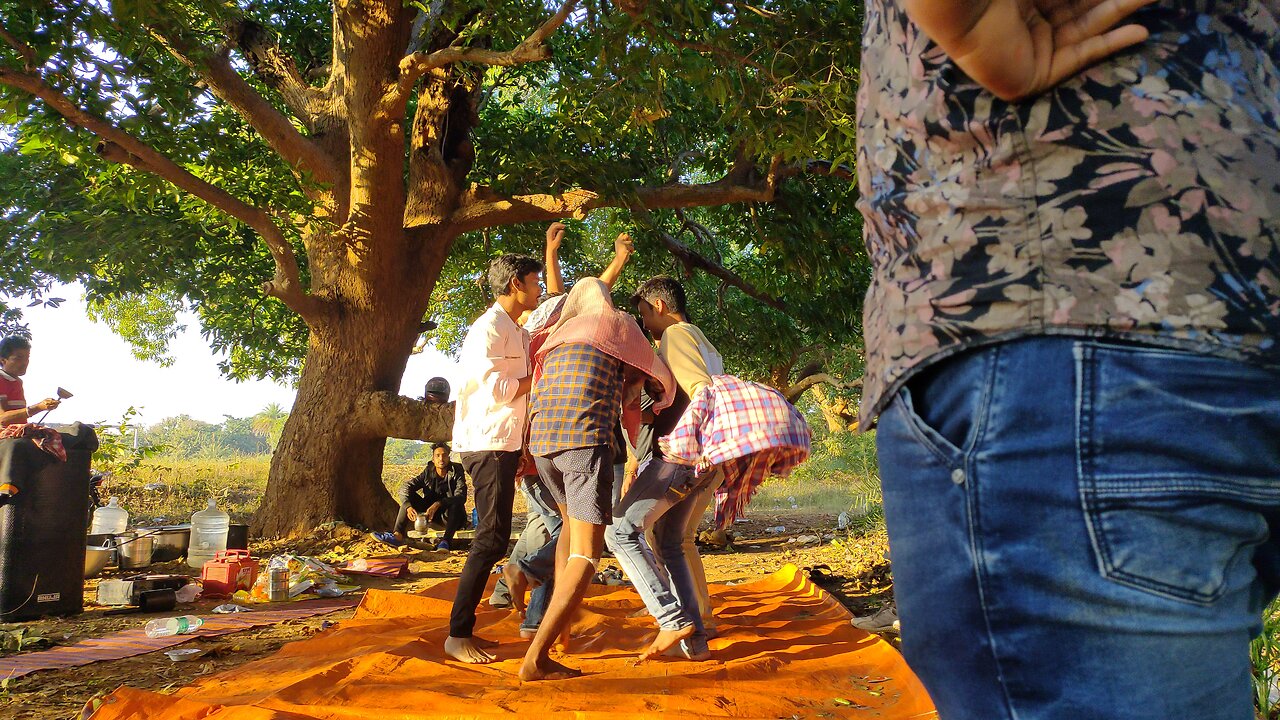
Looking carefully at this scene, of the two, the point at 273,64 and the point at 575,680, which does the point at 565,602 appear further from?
the point at 273,64

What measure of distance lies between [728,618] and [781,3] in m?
4.33

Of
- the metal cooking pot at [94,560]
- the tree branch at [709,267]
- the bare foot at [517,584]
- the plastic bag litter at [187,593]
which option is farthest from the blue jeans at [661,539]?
the tree branch at [709,267]

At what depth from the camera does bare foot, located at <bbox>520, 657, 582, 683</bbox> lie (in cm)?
398

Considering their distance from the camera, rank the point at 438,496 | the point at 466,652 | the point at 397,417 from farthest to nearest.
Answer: the point at 438,496 < the point at 397,417 < the point at 466,652

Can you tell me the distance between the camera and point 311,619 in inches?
241

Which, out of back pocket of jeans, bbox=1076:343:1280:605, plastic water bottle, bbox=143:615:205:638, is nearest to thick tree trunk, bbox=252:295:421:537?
plastic water bottle, bbox=143:615:205:638

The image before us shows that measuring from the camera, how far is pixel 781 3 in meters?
6.68

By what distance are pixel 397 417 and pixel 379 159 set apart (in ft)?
8.91

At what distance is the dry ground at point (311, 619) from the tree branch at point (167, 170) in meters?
2.57

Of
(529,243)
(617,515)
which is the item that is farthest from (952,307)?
(529,243)

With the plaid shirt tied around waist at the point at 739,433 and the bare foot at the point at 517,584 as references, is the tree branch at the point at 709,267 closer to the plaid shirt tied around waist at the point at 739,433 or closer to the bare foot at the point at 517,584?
the bare foot at the point at 517,584

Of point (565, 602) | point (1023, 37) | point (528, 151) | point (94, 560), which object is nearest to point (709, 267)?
point (528, 151)

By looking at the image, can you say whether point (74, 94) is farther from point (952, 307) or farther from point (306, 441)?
point (952, 307)

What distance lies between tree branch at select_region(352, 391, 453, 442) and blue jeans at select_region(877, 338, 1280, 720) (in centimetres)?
950
